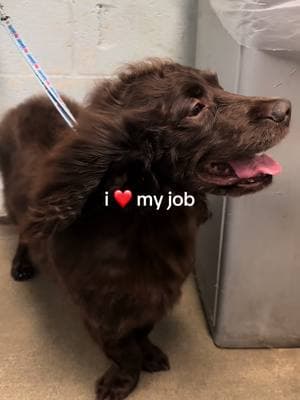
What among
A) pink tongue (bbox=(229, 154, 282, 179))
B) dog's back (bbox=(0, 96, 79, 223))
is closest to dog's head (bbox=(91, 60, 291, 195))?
pink tongue (bbox=(229, 154, 282, 179))

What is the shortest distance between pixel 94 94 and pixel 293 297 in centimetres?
73

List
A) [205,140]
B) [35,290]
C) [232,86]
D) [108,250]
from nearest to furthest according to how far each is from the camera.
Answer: [205,140] → [108,250] → [232,86] → [35,290]

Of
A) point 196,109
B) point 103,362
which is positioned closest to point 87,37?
point 196,109

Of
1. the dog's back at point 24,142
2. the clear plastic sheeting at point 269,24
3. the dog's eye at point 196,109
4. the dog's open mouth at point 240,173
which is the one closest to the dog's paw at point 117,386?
the dog's back at point 24,142

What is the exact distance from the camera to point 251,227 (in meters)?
1.28

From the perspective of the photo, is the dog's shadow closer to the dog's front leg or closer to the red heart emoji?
the dog's front leg

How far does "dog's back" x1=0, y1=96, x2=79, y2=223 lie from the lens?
1.30 metres

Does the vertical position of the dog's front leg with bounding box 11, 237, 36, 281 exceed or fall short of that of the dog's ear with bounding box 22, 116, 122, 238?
it falls short

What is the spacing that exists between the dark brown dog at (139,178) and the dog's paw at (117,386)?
0.06 meters

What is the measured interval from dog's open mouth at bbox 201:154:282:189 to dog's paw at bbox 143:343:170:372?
0.58 m

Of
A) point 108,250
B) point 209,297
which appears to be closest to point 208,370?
point 209,297

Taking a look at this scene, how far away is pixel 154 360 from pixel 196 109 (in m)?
0.71

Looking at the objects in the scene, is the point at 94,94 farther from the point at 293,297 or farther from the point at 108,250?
the point at 293,297

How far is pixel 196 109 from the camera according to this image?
3.11 ft
